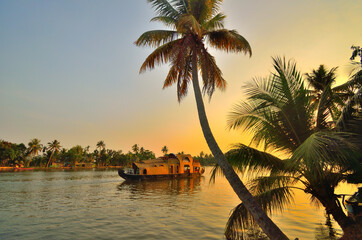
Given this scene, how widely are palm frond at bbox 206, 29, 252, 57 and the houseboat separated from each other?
3035cm

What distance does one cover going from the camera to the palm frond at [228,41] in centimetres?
827

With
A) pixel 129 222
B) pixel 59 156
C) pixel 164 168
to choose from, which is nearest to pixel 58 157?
pixel 59 156

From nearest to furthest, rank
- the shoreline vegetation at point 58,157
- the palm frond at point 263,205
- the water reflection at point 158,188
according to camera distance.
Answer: the palm frond at point 263,205 → the water reflection at point 158,188 → the shoreline vegetation at point 58,157

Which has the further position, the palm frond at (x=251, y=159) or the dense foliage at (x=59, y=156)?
the dense foliage at (x=59, y=156)

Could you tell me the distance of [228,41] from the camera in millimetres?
8508

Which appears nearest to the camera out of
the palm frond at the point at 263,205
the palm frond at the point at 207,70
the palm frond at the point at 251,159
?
the palm frond at the point at 251,159

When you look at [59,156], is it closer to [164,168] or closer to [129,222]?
[164,168]

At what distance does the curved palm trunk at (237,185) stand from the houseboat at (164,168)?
3055 centimetres

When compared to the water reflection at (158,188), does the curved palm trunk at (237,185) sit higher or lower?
higher

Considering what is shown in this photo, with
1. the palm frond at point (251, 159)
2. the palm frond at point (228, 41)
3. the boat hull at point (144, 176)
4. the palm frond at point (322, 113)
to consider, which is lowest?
the boat hull at point (144, 176)

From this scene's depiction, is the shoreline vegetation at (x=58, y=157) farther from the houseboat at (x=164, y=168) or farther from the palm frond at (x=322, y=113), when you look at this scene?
A: the palm frond at (x=322, y=113)

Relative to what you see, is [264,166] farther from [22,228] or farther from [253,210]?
[22,228]

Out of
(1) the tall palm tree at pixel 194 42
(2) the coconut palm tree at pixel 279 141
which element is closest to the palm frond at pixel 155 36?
(1) the tall palm tree at pixel 194 42

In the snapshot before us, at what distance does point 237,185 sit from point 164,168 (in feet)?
113
